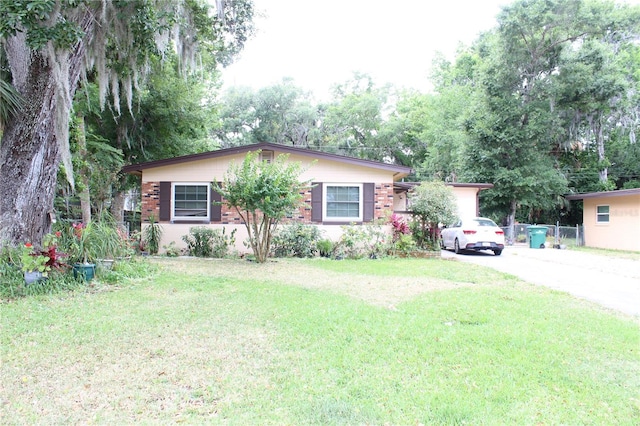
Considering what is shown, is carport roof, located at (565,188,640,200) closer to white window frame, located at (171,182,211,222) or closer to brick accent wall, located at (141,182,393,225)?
brick accent wall, located at (141,182,393,225)

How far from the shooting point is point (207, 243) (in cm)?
1112

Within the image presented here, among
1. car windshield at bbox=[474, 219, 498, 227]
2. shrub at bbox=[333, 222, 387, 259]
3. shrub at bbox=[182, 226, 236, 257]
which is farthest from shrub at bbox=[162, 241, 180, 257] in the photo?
car windshield at bbox=[474, 219, 498, 227]

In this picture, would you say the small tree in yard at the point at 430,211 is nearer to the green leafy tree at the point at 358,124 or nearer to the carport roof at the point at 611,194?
the carport roof at the point at 611,194

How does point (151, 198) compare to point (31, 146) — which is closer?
point (31, 146)

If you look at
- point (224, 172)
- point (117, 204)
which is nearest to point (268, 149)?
point (224, 172)

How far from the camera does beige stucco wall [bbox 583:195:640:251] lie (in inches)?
623

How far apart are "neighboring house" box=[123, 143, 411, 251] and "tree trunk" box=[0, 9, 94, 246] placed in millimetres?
5029

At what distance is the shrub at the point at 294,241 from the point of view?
1106 cm

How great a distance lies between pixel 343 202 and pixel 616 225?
12.5 metres

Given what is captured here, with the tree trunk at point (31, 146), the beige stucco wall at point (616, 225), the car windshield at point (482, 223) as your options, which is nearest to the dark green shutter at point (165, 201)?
the tree trunk at point (31, 146)

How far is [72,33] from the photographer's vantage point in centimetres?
557

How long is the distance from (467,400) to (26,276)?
601cm

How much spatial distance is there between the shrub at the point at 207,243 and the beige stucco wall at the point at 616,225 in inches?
608

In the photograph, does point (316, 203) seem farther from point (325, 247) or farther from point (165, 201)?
point (165, 201)
